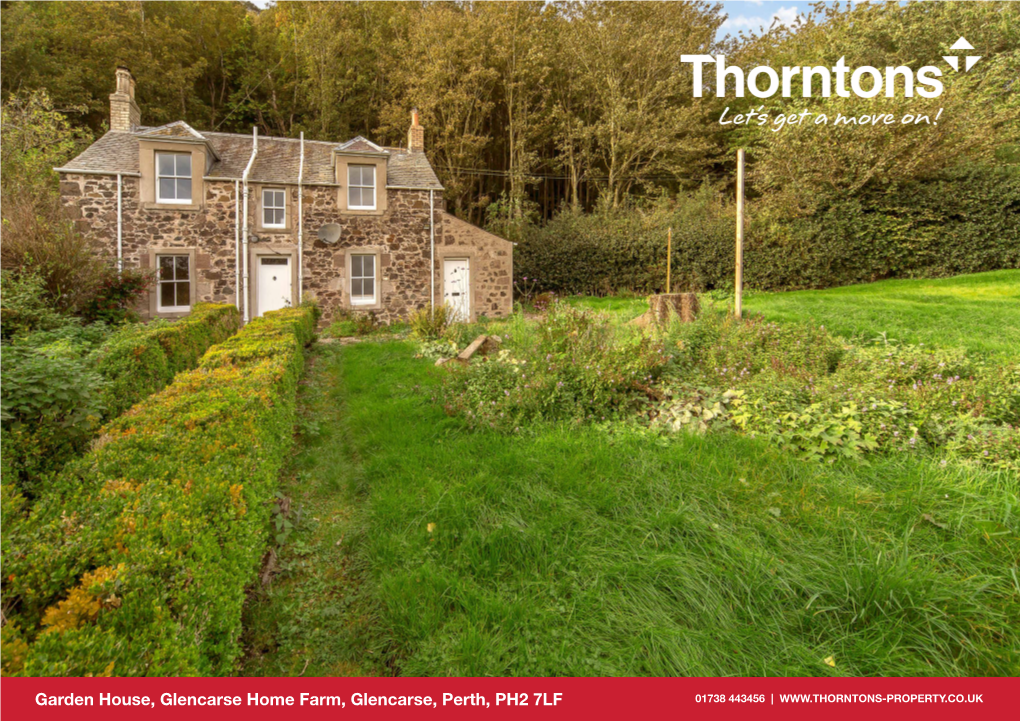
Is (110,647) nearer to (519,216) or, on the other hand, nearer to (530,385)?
(530,385)

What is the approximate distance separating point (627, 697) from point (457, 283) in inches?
574

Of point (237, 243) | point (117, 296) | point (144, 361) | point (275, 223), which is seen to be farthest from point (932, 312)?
point (117, 296)

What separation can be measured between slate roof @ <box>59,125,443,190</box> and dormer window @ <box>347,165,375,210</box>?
459 millimetres

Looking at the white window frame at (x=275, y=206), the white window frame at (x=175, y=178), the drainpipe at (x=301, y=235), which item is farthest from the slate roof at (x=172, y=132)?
the drainpipe at (x=301, y=235)

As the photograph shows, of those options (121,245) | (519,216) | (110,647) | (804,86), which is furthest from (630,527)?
(804,86)

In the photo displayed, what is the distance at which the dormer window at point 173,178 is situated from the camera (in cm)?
1355

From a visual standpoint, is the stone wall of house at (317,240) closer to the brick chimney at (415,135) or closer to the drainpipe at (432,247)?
the drainpipe at (432,247)

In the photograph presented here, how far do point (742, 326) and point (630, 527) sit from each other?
420cm

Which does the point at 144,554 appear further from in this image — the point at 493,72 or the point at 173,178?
the point at 493,72

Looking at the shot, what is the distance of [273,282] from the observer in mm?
14602

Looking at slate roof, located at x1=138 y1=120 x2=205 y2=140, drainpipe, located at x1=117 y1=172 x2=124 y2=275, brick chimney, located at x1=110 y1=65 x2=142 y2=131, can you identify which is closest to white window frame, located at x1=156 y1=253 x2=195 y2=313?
drainpipe, located at x1=117 y1=172 x2=124 y2=275

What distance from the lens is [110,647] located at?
1.38 meters

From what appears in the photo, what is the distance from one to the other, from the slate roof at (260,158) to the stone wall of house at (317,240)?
32 cm

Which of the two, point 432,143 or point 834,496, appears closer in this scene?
point 834,496
